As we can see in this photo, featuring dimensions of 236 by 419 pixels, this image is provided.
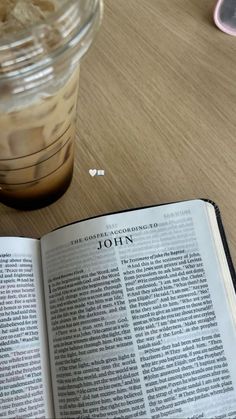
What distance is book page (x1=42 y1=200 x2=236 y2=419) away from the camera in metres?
0.41

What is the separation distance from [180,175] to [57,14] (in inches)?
9.2

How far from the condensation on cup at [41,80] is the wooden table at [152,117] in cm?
8

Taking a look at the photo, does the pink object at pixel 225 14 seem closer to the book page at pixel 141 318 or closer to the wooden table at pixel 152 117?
the wooden table at pixel 152 117

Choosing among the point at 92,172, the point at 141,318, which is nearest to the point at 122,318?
the point at 141,318

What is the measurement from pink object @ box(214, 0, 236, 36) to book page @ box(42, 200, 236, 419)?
0.24 m

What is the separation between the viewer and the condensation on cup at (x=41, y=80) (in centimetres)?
34

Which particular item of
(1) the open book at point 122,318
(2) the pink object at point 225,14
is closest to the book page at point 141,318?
(1) the open book at point 122,318

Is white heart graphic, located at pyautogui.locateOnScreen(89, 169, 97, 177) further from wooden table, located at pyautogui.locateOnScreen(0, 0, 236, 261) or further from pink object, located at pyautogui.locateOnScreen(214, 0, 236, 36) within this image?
pink object, located at pyautogui.locateOnScreen(214, 0, 236, 36)

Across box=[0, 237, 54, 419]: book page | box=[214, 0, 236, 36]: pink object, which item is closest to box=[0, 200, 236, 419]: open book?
box=[0, 237, 54, 419]: book page

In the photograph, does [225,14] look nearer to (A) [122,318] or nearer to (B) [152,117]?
(B) [152,117]

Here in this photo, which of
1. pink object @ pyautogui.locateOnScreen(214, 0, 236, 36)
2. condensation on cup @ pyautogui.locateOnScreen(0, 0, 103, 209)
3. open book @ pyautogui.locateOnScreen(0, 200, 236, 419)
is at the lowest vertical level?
open book @ pyautogui.locateOnScreen(0, 200, 236, 419)

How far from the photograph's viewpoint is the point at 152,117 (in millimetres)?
564

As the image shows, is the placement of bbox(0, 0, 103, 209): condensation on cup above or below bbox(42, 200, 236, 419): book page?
above

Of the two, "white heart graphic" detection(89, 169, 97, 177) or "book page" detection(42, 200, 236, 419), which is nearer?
"book page" detection(42, 200, 236, 419)
